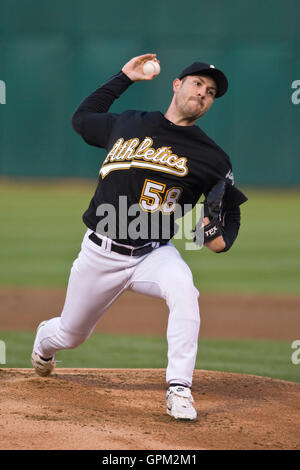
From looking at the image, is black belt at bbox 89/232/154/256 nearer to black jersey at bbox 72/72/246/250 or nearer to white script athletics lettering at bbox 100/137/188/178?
black jersey at bbox 72/72/246/250

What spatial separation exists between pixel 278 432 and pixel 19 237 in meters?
8.72

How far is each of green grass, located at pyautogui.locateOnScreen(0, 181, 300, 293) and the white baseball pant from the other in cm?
431

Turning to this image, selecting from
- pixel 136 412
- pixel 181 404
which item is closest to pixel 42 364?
pixel 136 412

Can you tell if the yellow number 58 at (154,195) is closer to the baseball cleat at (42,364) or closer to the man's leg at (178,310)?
the man's leg at (178,310)

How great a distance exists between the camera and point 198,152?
390 centimetres

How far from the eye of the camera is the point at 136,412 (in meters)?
3.74

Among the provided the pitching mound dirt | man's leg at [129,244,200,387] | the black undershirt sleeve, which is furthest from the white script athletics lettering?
the pitching mound dirt

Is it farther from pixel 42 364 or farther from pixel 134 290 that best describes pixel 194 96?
pixel 42 364

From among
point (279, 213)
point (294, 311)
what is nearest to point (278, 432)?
point (294, 311)

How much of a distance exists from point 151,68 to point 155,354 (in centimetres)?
238

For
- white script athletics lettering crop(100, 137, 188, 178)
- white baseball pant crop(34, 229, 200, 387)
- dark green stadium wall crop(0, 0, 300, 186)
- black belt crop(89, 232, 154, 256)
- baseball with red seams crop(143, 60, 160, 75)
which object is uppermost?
dark green stadium wall crop(0, 0, 300, 186)

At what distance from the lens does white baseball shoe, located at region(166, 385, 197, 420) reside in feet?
11.6
